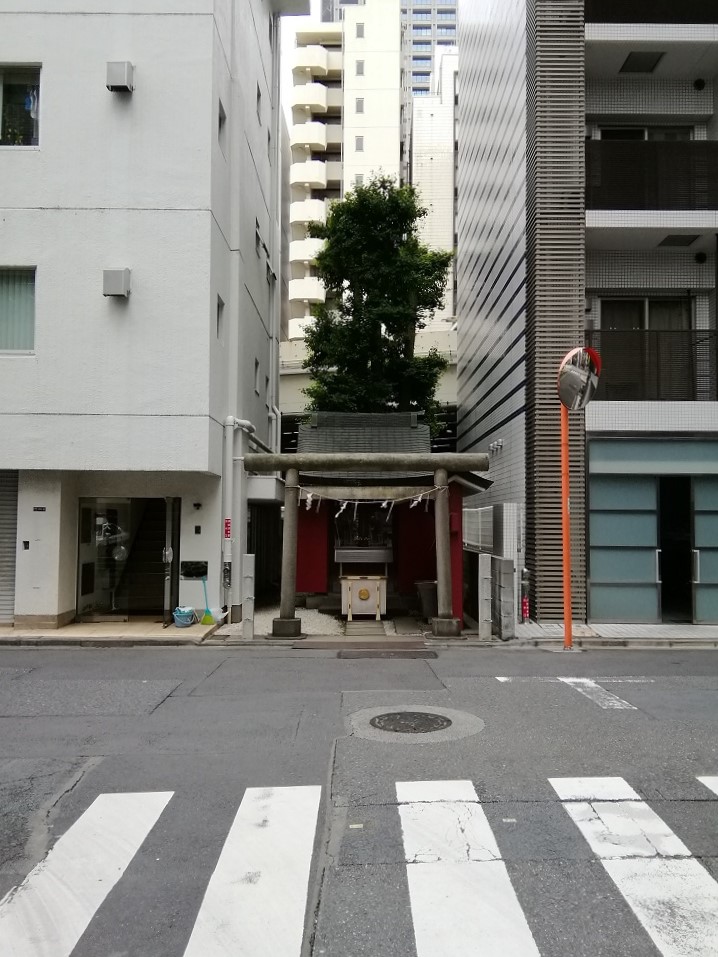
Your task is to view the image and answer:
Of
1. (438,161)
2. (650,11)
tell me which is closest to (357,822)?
(650,11)

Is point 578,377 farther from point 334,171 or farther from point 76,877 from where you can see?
point 334,171

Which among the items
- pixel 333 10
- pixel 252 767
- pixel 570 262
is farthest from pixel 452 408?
pixel 333 10

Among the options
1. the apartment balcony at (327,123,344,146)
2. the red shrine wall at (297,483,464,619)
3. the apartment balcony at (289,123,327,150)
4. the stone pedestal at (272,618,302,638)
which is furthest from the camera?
the apartment balcony at (327,123,344,146)

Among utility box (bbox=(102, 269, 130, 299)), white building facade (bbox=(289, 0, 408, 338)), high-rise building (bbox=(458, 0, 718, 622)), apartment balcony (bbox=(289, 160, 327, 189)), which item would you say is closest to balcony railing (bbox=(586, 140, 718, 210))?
high-rise building (bbox=(458, 0, 718, 622))

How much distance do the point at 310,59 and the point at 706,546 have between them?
4952cm

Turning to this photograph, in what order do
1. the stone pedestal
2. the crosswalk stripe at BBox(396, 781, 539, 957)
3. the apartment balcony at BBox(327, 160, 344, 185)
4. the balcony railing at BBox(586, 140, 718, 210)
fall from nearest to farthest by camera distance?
the crosswalk stripe at BBox(396, 781, 539, 957)
the stone pedestal
the balcony railing at BBox(586, 140, 718, 210)
the apartment balcony at BBox(327, 160, 344, 185)

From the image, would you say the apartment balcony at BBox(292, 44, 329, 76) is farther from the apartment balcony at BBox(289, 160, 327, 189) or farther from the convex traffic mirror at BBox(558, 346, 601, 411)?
the convex traffic mirror at BBox(558, 346, 601, 411)

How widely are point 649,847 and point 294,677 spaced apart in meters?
6.13

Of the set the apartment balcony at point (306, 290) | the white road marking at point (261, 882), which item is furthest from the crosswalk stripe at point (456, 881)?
the apartment balcony at point (306, 290)

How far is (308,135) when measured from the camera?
53.4 meters

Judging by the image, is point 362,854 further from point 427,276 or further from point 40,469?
point 427,276

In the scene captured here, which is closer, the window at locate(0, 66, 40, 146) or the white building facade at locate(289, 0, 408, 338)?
the window at locate(0, 66, 40, 146)

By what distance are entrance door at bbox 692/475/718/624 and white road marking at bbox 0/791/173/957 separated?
1224 centimetres

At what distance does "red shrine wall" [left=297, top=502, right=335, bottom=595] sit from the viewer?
17.4 meters
